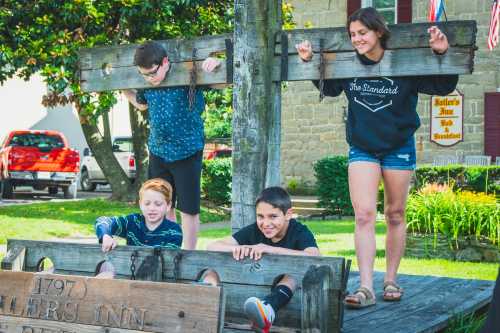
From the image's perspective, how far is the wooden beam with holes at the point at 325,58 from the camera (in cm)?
449

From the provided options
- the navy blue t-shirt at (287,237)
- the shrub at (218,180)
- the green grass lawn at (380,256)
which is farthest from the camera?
the shrub at (218,180)

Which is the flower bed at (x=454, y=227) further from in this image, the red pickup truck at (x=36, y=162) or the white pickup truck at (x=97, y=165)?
the white pickup truck at (x=97, y=165)

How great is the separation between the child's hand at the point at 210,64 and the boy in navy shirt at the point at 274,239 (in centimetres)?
96

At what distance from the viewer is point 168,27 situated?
46.2 ft

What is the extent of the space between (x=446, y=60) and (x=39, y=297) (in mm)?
2534

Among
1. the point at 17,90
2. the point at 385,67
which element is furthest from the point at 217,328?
the point at 17,90

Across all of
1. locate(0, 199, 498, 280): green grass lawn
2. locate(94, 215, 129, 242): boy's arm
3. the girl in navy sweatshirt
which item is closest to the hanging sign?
locate(0, 199, 498, 280): green grass lawn

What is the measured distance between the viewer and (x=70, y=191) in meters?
22.5

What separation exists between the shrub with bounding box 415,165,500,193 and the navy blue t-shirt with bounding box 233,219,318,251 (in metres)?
9.14

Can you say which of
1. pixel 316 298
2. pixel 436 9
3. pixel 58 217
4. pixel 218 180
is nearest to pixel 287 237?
pixel 316 298

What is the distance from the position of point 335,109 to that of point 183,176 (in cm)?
1407

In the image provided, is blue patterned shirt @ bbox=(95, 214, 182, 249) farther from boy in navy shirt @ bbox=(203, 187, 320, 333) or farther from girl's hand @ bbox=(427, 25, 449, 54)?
girl's hand @ bbox=(427, 25, 449, 54)

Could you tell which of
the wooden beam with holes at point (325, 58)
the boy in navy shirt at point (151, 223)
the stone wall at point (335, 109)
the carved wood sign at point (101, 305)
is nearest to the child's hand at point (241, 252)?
the carved wood sign at point (101, 305)

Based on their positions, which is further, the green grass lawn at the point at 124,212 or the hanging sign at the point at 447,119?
the hanging sign at the point at 447,119
